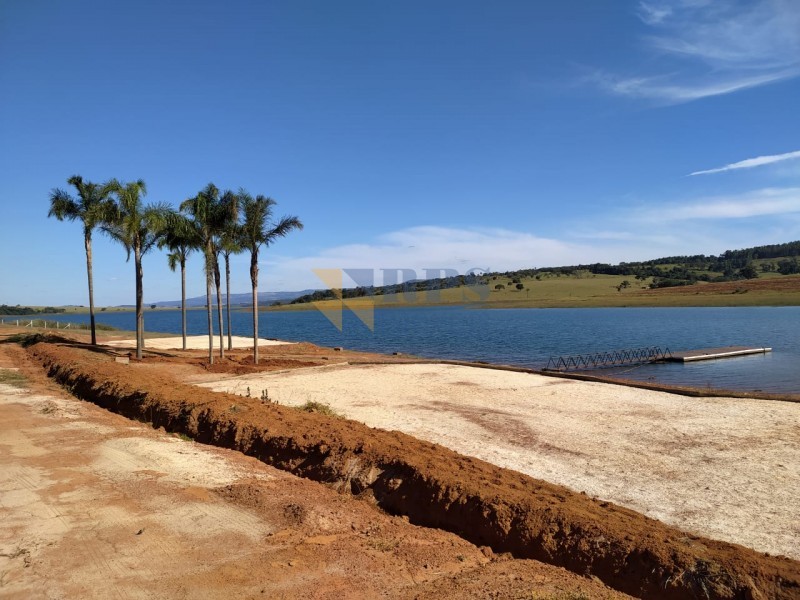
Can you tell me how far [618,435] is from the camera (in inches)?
522

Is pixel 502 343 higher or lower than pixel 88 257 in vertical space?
lower

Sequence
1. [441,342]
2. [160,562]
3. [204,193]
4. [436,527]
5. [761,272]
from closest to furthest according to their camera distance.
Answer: [160,562] → [436,527] → [204,193] → [441,342] → [761,272]

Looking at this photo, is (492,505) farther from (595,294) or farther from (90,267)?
(595,294)

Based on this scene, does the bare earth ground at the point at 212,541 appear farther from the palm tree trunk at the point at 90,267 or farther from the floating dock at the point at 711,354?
the floating dock at the point at 711,354

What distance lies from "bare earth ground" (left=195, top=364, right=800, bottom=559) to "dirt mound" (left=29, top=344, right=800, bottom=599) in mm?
1550

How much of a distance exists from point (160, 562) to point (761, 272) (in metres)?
156

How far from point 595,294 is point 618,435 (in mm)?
119647

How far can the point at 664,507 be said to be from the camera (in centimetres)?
856

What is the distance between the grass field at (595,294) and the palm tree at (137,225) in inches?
3319

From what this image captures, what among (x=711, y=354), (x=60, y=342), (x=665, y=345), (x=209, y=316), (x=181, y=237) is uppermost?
(x=181, y=237)

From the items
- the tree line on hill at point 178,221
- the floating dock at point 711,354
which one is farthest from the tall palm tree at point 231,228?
the floating dock at point 711,354

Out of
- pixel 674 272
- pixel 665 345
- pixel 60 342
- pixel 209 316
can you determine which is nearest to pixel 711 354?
Result: pixel 665 345

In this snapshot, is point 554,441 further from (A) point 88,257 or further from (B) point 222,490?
(A) point 88,257

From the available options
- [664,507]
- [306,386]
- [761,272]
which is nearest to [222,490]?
[664,507]
